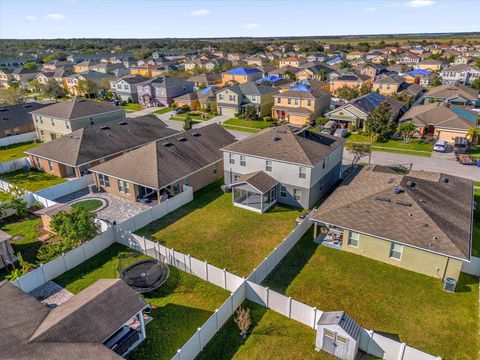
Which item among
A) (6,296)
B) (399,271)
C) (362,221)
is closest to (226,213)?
(362,221)

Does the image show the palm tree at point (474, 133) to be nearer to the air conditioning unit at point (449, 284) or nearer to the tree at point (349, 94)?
the tree at point (349, 94)

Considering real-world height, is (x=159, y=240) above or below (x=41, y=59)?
below

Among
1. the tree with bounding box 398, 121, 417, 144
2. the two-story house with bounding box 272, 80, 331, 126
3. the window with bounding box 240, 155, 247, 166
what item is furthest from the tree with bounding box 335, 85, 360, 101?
the window with bounding box 240, 155, 247, 166

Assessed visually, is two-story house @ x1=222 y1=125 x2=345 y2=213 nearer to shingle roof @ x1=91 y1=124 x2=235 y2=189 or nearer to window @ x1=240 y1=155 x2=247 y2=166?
window @ x1=240 y1=155 x2=247 y2=166

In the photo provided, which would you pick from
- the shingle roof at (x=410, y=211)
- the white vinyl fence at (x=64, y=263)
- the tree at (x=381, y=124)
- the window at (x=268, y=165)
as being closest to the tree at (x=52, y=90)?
the white vinyl fence at (x=64, y=263)

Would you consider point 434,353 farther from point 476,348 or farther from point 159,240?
point 159,240

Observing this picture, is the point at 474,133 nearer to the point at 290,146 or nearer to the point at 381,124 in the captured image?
the point at 381,124
